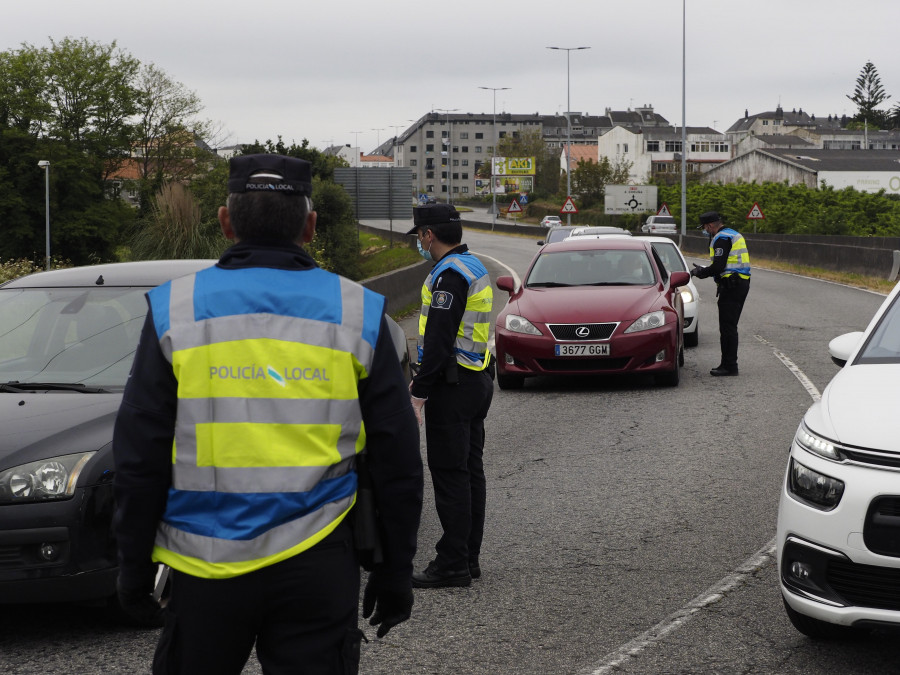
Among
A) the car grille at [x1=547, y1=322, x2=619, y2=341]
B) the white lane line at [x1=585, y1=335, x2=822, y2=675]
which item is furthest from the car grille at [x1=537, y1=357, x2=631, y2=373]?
the white lane line at [x1=585, y1=335, x2=822, y2=675]

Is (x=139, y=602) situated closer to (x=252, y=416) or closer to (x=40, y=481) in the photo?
(x=252, y=416)

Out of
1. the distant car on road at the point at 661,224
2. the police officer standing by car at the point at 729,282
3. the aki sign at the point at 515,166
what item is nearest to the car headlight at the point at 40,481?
the police officer standing by car at the point at 729,282

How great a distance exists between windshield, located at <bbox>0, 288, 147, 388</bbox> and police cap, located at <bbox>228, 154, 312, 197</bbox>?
9.23ft

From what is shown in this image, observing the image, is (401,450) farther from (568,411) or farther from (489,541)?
(568,411)

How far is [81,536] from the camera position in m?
4.43

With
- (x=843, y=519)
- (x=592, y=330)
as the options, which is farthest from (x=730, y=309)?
(x=843, y=519)

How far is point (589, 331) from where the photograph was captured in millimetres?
11594

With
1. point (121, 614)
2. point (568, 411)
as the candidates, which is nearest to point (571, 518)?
point (121, 614)

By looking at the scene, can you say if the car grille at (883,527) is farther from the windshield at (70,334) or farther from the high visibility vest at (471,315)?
the windshield at (70,334)

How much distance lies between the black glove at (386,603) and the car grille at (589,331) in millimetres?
8931

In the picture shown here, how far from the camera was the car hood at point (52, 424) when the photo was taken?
448 cm

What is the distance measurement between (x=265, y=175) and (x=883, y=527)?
2557mm

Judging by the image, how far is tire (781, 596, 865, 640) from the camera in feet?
14.7

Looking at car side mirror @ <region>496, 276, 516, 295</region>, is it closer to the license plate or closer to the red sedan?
the red sedan
